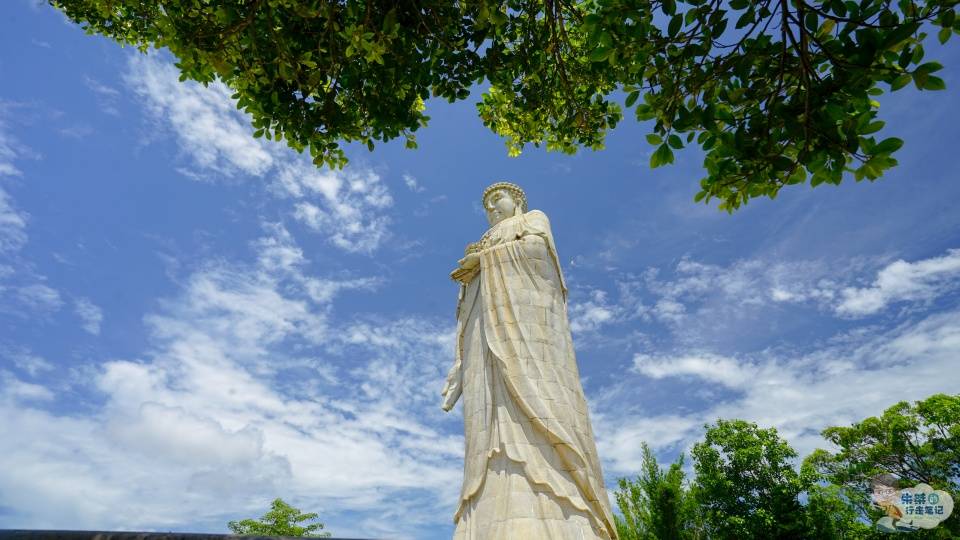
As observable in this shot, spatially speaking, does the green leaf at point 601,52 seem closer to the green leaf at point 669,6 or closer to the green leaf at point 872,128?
the green leaf at point 669,6

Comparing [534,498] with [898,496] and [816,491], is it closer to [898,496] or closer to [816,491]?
[816,491]

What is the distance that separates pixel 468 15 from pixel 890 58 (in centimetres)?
398

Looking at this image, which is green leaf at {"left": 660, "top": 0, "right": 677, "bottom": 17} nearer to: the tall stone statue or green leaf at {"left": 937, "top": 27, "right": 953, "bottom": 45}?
green leaf at {"left": 937, "top": 27, "right": 953, "bottom": 45}

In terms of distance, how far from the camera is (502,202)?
993 centimetres

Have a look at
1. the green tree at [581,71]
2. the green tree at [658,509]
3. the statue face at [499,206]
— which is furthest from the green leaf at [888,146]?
the green tree at [658,509]

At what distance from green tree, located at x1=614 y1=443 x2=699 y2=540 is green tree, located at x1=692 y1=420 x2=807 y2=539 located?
2.05 meters

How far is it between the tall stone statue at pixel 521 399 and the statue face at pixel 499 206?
0.31 metres

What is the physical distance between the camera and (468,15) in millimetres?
6051

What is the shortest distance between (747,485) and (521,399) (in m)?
19.8

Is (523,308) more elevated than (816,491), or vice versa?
(523,308)

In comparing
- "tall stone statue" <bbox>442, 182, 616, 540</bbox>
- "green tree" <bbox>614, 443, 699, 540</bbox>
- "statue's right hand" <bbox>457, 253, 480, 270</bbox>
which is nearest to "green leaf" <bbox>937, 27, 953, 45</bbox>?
"tall stone statue" <bbox>442, 182, 616, 540</bbox>

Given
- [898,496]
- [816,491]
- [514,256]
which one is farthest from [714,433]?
[514,256]

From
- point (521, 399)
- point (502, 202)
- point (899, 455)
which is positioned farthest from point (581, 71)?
point (899, 455)

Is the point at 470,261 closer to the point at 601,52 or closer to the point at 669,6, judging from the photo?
the point at 601,52
